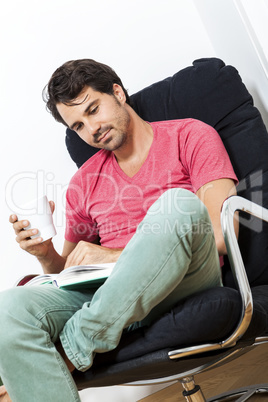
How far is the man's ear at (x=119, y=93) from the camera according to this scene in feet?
6.12

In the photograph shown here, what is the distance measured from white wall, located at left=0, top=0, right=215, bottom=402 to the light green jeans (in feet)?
3.19

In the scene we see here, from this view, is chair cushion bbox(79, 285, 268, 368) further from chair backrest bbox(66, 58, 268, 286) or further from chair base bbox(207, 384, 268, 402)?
chair base bbox(207, 384, 268, 402)

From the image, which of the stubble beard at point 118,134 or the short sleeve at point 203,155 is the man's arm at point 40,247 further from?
the short sleeve at point 203,155

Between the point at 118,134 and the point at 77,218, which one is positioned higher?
the point at 118,134

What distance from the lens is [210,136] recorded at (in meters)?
1.63

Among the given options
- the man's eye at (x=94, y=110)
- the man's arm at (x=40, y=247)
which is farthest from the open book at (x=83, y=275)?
the man's eye at (x=94, y=110)

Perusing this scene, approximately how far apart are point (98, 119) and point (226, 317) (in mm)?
949

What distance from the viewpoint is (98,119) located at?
178 centimetres

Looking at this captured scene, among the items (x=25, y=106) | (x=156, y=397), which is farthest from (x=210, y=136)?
(x=156, y=397)

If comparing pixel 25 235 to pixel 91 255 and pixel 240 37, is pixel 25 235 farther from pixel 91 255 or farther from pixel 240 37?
pixel 240 37

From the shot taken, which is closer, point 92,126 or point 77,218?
point 92,126

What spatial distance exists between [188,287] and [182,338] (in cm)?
13

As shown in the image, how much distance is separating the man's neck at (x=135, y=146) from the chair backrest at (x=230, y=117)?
0.38 ft

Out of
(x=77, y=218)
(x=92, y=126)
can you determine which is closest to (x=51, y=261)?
(x=77, y=218)
